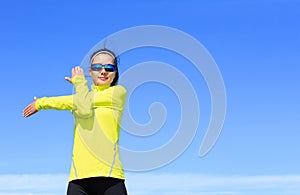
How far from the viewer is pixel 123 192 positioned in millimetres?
8023

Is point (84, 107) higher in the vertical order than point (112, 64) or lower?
lower

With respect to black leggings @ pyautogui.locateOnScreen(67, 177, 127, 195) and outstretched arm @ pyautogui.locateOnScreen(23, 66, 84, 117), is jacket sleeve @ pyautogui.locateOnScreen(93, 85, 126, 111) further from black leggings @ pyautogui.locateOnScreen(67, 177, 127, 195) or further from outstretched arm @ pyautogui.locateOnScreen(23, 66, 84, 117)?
black leggings @ pyautogui.locateOnScreen(67, 177, 127, 195)

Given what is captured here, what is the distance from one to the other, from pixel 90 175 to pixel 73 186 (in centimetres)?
32

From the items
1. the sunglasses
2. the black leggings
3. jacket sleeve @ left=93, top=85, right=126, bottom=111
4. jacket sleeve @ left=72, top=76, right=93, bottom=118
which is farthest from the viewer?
the sunglasses

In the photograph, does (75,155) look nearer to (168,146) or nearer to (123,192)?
(123,192)

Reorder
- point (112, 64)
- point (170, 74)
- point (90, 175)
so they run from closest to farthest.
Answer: point (90, 175) → point (112, 64) → point (170, 74)

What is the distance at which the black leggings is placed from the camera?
7.96 metres

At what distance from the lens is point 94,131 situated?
8.09 meters

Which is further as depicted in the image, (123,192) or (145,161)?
(145,161)

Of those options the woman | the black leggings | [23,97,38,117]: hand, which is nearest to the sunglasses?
the woman

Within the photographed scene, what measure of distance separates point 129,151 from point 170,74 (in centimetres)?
183

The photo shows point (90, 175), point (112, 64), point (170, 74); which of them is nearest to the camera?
point (90, 175)

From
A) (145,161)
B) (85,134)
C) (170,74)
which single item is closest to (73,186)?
(85,134)

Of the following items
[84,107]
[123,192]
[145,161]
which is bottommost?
[123,192]
